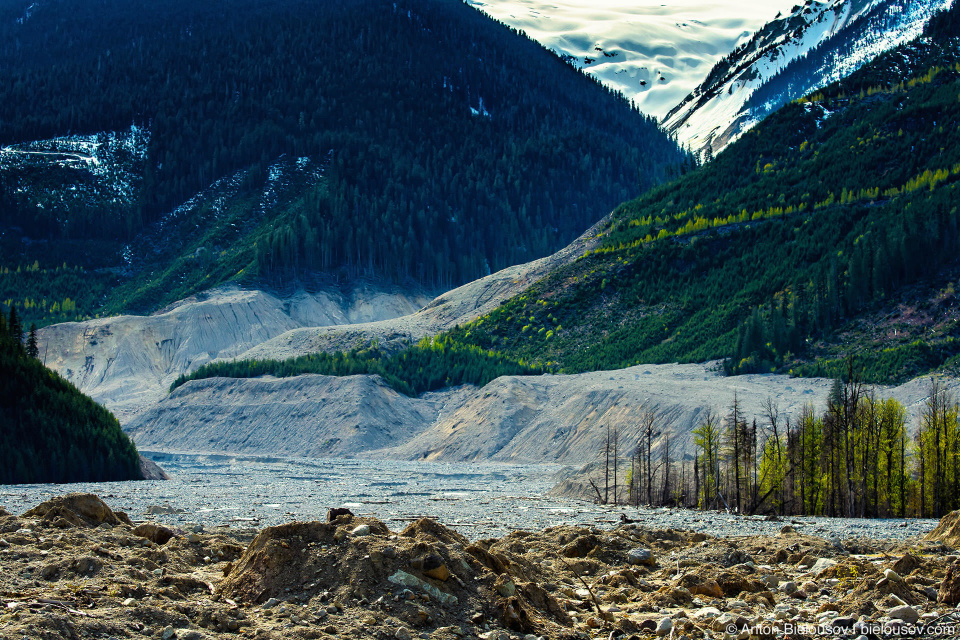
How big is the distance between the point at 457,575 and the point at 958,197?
174 meters

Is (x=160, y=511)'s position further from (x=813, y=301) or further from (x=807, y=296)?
(x=807, y=296)

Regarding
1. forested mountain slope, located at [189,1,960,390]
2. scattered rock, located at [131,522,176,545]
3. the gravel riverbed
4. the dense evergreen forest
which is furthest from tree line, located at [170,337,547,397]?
scattered rock, located at [131,522,176,545]

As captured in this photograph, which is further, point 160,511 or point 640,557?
point 160,511

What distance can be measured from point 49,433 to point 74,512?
63.8m

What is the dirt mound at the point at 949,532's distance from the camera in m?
34.2

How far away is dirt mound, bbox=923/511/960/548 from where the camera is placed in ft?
112

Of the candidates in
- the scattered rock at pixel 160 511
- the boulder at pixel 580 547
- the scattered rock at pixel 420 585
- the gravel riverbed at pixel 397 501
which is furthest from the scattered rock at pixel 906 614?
the scattered rock at pixel 160 511

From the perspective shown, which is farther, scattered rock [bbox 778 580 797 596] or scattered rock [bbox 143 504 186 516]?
scattered rock [bbox 143 504 186 516]

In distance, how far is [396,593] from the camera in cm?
2073

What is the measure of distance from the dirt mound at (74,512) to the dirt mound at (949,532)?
28.6 meters

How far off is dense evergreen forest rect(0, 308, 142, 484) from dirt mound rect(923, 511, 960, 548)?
73574mm

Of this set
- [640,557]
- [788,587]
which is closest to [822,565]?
[788,587]

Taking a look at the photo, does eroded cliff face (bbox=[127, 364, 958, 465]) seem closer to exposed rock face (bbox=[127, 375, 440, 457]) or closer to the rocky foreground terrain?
exposed rock face (bbox=[127, 375, 440, 457])

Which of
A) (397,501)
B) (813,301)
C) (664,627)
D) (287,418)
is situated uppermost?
(813,301)
